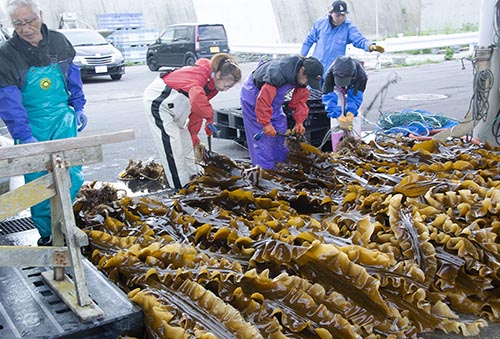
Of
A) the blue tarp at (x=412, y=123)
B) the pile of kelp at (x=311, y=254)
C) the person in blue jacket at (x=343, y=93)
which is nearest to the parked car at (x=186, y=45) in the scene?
the blue tarp at (x=412, y=123)

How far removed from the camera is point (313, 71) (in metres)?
4.84

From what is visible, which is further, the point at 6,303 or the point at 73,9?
the point at 73,9

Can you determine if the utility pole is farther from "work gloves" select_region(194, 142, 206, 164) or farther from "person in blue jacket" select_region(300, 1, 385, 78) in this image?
"work gloves" select_region(194, 142, 206, 164)

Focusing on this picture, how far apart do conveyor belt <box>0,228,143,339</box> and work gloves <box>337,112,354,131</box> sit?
351 cm

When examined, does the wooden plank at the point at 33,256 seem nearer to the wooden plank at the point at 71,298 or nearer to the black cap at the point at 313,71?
the wooden plank at the point at 71,298

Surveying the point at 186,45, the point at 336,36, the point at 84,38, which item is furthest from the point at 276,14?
the point at 336,36

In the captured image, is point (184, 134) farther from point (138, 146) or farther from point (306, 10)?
point (306, 10)

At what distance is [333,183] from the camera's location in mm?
4145

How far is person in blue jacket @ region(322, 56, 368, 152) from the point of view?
5.65 metres

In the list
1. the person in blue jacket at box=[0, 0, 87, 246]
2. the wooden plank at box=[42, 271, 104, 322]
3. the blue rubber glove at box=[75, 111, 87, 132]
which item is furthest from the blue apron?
the wooden plank at box=[42, 271, 104, 322]

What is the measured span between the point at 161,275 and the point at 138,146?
5.33 meters

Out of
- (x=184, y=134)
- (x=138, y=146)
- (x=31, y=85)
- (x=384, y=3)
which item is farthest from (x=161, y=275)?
(x=384, y=3)

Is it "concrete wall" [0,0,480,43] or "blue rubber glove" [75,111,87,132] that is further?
"concrete wall" [0,0,480,43]

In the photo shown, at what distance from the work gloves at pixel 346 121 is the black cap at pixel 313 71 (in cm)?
78
